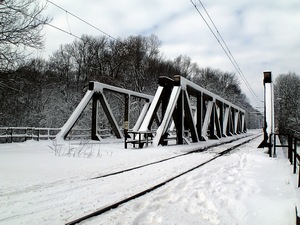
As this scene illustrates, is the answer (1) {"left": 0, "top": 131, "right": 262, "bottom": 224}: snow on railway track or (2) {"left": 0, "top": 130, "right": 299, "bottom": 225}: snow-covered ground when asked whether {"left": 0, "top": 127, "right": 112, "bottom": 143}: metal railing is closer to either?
(2) {"left": 0, "top": 130, "right": 299, "bottom": 225}: snow-covered ground

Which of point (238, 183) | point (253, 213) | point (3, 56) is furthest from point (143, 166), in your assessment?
point (3, 56)

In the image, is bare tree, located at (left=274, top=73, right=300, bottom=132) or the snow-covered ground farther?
bare tree, located at (left=274, top=73, right=300, bottom=132)

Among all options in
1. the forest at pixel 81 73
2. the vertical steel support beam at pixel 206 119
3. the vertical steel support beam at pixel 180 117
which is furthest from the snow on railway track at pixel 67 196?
the forest at pixel 81 73

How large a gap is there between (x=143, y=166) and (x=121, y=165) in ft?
2.77

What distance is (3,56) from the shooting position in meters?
15.0

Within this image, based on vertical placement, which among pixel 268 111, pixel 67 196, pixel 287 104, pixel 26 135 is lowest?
pixel 67 196

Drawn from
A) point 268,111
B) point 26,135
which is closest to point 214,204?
point 268,111

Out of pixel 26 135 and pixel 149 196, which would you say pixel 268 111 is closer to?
pixel 149 196

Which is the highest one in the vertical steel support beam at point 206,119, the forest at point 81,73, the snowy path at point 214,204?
the forest at point 81,73

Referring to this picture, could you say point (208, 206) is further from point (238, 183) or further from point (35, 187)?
point (35, 187)

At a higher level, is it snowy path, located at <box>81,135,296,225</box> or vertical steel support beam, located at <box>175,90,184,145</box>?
Answer: vertical steel support beam, located at <box>175,90,184,145</box>

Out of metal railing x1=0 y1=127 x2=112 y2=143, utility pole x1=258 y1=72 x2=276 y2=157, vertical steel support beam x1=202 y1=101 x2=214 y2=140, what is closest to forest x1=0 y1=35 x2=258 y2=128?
metal railing x1=0 y1=127 x2=112 y2=143

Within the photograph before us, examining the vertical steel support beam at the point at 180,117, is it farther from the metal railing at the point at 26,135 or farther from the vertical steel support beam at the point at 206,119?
the metal railing at the point at 26,135

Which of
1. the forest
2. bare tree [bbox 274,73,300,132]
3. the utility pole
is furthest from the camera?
bare tree [bbox 274,73,300,132]
